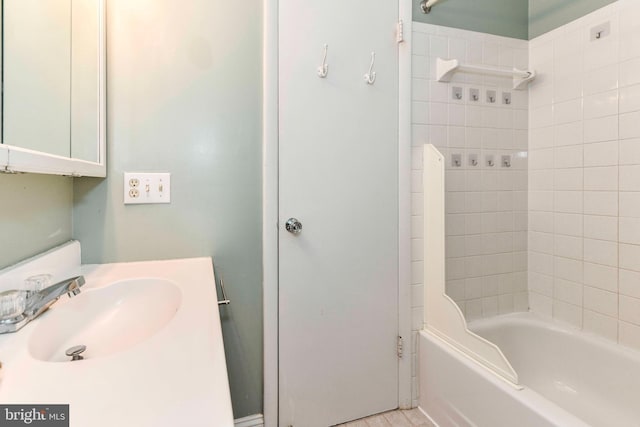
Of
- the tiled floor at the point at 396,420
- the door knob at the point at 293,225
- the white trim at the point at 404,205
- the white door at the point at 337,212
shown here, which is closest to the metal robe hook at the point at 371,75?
the white door at the point at 337,212

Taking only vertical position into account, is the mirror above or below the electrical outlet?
above

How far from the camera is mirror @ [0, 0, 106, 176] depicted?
0.62 meters

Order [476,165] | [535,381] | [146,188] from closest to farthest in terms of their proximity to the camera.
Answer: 1. [146,188]
2. [535,381]
3. [476,165]

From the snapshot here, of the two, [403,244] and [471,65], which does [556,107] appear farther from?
[403,244]

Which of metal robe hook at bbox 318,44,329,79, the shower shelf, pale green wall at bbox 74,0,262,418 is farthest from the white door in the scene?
the shower shelf

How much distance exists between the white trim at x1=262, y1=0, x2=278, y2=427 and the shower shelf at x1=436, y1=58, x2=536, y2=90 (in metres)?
0.86

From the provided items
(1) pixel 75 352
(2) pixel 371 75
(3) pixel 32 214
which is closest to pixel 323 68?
(2) pixel 371 75

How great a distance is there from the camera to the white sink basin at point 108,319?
0.67 m

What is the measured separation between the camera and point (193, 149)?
123 centimetres

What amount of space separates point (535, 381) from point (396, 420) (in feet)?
2.54

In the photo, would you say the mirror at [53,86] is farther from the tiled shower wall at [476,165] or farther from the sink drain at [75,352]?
the tiled shower wall at [476,165]

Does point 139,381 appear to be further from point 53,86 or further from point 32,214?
point 53,86

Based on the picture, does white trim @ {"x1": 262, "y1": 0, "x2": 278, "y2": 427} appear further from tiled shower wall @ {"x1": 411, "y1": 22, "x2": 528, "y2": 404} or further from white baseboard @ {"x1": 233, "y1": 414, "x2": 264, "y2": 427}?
tiled shower wall @ {"x1": 411, "y1": 22, "x2": 528, "y2": 404}

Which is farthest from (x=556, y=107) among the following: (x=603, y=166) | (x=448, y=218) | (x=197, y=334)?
(x=197, y=334)
